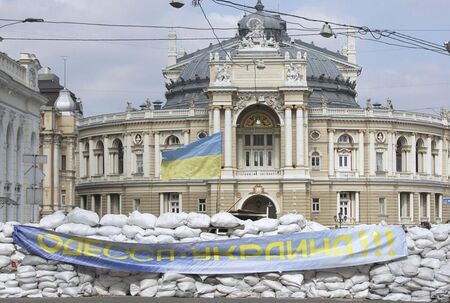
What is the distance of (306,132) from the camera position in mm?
85625

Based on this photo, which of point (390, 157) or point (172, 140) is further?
point (172, 140)

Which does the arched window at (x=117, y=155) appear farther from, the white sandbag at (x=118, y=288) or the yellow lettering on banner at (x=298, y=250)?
the yellow lettering on banner at (x=298, y=250)

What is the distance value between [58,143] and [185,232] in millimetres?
63435

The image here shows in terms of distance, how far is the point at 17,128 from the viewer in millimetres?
52625

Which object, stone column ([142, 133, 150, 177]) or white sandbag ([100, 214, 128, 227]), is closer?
white sandbag ([100, 214, 128, 227])

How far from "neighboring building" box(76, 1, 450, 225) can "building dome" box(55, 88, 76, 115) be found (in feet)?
7.26

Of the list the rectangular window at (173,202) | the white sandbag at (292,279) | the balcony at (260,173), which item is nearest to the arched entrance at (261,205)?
the balcony at (260,173)

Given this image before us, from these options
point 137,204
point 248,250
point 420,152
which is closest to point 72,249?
point 248,250

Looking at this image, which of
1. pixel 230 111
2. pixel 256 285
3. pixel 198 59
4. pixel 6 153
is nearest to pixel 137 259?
pixel 256 285

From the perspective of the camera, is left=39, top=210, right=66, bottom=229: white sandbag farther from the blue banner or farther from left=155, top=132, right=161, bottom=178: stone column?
left=155, top=132, right=161, bottom=178: stone column

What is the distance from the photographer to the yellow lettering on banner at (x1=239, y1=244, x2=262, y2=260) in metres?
23.0

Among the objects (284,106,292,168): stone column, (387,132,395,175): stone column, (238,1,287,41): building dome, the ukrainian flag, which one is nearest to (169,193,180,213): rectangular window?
(284,106,292,168): stone column

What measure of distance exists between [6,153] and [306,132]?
39281 mm

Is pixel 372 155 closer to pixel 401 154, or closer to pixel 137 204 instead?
pixel 401 154
